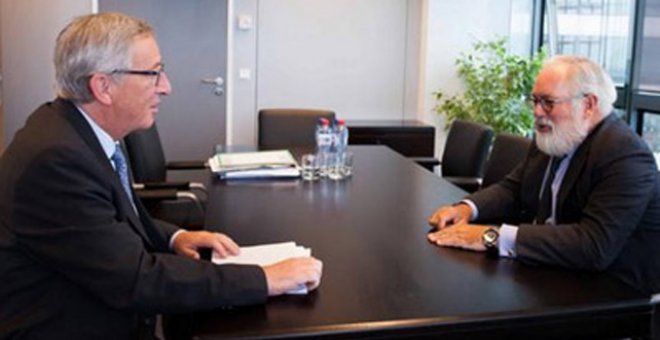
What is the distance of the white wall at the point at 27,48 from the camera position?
502 centimetres

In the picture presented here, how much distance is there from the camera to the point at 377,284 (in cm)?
153

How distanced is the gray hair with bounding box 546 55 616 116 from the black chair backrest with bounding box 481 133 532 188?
3.07ft

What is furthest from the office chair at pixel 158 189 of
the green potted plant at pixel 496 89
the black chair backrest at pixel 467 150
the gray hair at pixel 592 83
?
the green potted plant at pixel 496 89

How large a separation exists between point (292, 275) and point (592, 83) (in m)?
1.12

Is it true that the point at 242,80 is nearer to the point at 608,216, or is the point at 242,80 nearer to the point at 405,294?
the point at 608,216

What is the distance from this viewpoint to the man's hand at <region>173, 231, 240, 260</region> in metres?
1.73

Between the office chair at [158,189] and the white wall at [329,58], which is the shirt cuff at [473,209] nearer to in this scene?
the office chair at [158,189]

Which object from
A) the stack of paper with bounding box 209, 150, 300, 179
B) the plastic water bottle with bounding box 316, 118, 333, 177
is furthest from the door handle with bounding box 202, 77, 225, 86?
the stack of paper with bounding box 209, 150, 300, 179

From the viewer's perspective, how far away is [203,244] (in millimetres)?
1788

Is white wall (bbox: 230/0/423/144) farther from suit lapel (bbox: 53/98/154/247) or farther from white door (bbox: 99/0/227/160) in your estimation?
suit lapel (bbox: 53/98/154/247)

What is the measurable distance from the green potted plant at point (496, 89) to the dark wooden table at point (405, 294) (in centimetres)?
319

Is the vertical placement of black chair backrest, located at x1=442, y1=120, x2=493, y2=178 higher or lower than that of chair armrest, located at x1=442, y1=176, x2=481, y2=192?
higher

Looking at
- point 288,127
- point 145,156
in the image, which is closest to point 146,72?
point 145,156

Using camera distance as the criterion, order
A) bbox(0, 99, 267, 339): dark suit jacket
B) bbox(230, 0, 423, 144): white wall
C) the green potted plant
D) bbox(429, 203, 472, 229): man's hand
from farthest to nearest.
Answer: bbox(230, 0, 423, 144): white wall, the green potted plant, bbox(429, 203, 472, 229): man's hand, bbox(0, 99, 267, 339): dark suit jacket
